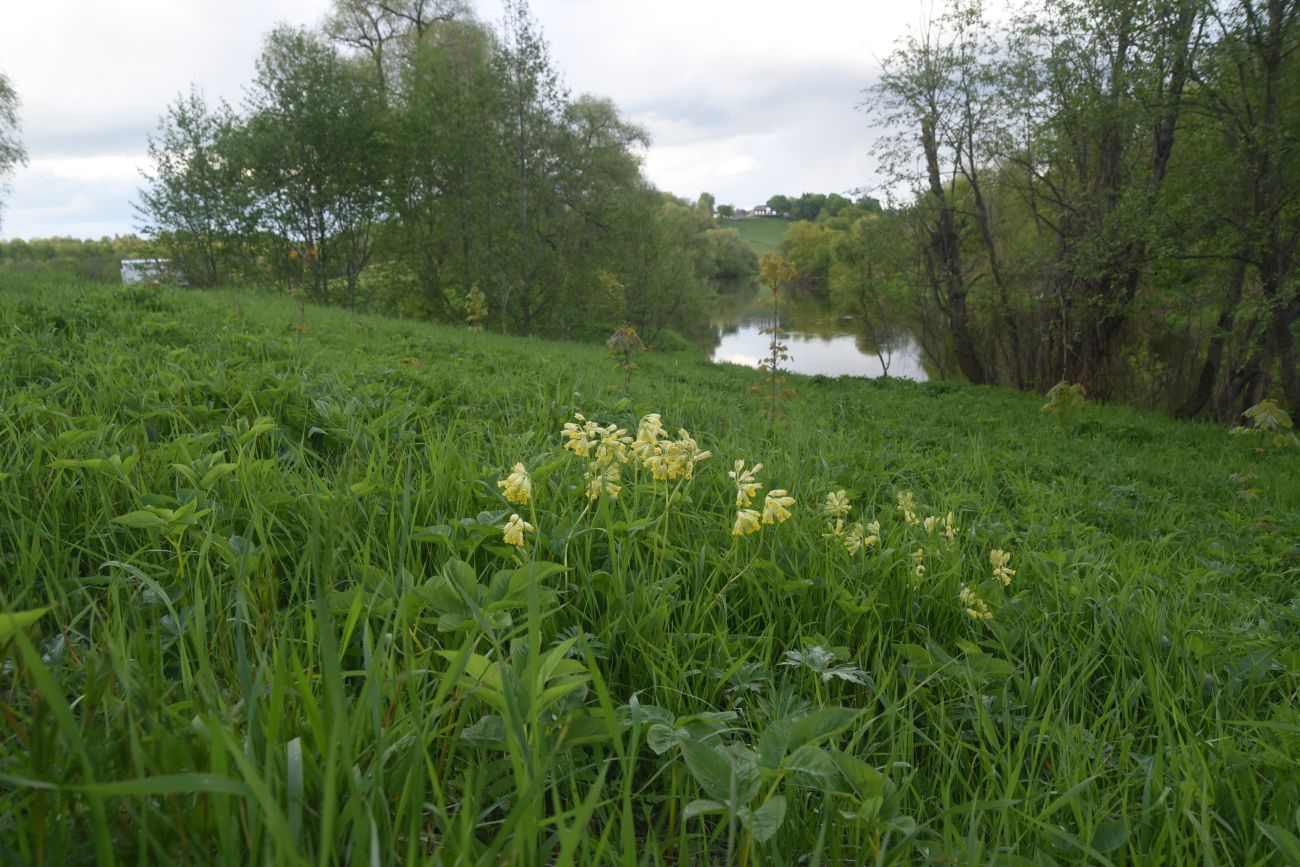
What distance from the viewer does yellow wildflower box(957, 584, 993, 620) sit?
1825 mm

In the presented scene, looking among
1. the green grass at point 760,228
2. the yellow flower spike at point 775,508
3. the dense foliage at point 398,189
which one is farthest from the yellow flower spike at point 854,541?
the green grass at point 760,228

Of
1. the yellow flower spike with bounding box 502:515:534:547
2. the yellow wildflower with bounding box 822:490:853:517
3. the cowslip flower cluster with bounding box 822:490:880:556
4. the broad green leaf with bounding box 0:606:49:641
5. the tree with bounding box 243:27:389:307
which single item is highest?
the tree with bounding box 243:27:389:307

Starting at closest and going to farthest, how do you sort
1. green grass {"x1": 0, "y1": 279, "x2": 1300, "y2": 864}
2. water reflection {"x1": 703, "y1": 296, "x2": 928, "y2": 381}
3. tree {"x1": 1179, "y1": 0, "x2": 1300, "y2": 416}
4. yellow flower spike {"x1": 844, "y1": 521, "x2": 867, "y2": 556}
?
green grass {"x1": 0, "y1": 279, "x2": 1300, "y2": 864} < yellow flower spike {"x1": 844, "y1": 521, "x2": 867, "y2": 556} < tree {"x1": 1179, "y1": 0, "x2": 1300, "y2": 416} < water reflection {"x1": 703, "y1": 296, "x2": 928, "y2": 381}

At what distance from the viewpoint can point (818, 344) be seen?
109 ft

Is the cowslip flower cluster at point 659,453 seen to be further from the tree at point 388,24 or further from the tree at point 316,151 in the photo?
the tree at point 388,24

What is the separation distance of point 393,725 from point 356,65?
3093 centimetres

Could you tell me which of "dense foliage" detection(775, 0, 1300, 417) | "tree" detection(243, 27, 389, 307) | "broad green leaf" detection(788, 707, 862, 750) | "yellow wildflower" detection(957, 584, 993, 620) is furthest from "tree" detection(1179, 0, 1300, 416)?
"tree" detection(243, 27, 389, 307)

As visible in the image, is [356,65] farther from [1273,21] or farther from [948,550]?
[948,550]

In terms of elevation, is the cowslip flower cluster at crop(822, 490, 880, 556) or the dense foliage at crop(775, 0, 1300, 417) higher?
the dense foliage at crop(775, 0, 1300, 417)

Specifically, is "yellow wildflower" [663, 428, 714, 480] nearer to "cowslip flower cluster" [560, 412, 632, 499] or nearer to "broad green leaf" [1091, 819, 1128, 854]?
"cowslip flower cluster" [560, 412, 632, 499]

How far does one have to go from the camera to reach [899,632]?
1.82 metres

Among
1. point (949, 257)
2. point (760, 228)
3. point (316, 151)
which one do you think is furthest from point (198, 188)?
point (760, 228)

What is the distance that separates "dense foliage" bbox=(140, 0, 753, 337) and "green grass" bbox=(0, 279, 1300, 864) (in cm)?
1751

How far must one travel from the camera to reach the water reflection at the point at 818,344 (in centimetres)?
2319
